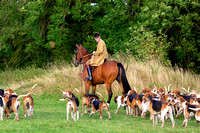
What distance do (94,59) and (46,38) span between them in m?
16.5

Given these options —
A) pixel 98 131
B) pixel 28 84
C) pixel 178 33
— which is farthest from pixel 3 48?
pixel 98 131

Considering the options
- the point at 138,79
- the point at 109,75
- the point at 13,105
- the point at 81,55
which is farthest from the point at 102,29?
the point at 13,105

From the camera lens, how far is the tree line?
80.6 ft

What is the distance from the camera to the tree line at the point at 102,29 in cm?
2456

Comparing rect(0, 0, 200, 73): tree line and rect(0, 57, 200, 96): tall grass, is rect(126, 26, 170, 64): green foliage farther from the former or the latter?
rect(0, 57, 200, 96): tall grass

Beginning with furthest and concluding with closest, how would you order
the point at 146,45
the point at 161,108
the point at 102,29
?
the point at 102,29 < the point at 146,45 < the point at 161,108

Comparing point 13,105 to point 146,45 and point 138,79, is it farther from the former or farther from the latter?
A: point 146,45

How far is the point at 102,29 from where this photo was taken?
2961 cm

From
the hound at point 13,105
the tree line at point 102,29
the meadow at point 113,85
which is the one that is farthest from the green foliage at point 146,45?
the hound at point 13,105

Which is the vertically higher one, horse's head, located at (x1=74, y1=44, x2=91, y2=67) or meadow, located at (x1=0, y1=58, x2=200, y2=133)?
horse's head, located at (x1=74, y1=44, x2=91, y2=67)

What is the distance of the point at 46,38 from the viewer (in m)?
31.5

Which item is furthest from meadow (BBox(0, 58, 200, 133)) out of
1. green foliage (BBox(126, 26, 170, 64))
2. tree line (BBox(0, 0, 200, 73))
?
tree line (BBox(0, 0, 200, 73))

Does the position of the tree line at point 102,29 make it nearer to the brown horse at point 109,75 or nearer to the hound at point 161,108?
the brown horse at point 109,75

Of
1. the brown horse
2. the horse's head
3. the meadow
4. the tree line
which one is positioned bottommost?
the meadow
